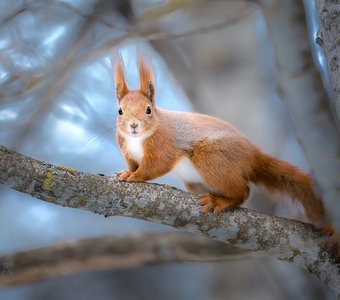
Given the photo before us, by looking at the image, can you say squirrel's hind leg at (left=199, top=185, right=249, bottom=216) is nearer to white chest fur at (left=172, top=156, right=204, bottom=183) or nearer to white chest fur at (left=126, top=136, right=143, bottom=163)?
white chest fur at (left=172, top=156, right=204, bottom=183)

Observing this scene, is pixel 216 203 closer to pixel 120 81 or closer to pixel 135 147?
pixel 135 147

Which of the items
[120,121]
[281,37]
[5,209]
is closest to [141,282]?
[5,209]

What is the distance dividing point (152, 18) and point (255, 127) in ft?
2.30

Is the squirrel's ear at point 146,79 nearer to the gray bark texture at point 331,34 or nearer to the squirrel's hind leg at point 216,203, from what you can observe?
the squirrel's hind leg at point 216,203

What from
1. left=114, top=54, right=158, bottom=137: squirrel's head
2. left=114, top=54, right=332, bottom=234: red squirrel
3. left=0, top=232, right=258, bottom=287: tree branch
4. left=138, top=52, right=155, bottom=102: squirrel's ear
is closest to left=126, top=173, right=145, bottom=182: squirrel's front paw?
left=114, top=54, right=332, bottom=234: red squirrel

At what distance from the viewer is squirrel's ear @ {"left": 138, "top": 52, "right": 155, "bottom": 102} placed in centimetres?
197

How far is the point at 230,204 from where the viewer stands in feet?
6.00

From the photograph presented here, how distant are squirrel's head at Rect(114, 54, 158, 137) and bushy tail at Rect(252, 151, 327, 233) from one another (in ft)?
1.19

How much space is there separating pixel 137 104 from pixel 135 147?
157 mm

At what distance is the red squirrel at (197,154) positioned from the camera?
189 centimetres

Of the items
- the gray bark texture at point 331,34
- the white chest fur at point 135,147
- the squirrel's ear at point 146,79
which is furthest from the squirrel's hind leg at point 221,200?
the gray bark texture at point 331,34

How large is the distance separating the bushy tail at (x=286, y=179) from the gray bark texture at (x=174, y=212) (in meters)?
0.15

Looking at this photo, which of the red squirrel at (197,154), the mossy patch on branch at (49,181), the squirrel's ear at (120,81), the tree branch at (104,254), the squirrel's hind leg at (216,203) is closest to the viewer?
the mossy patch on branch at (49,181)

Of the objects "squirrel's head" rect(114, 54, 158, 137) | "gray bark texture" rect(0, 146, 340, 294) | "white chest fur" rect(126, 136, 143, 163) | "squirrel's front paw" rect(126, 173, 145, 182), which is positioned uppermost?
"squirrel's head" rect(114, 54, 158, 137)
